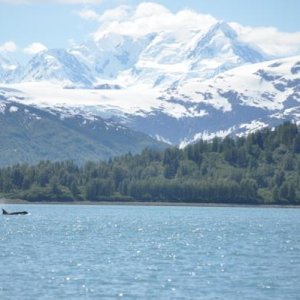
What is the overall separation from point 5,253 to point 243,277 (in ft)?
110

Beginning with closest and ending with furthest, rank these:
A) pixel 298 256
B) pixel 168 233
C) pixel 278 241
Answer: pixel 298 256
pixel 278 241
pixel 168 233

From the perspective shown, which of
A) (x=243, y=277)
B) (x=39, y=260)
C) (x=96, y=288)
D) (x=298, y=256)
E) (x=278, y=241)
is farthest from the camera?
(x=278, y=241)

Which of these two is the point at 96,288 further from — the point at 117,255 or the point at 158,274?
the point at 117,255

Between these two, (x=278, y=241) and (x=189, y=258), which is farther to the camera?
(x=278, y=241)

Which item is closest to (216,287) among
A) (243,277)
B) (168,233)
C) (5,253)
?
(243,277)

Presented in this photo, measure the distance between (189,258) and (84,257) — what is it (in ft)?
36.9

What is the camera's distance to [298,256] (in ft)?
419

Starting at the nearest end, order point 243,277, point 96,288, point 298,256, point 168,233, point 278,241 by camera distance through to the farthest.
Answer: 1. point 96,288
2. point 243,277
3. point 298,256
4. point 278,241
5. point 168,233

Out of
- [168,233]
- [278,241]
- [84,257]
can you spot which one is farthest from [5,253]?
[168,233]

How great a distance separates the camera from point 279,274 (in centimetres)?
10738

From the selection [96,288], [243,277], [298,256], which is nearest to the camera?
[96,288]

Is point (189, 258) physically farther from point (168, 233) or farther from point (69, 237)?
point (168, 233)

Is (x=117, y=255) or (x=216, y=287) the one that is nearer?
(x=216, y=287)

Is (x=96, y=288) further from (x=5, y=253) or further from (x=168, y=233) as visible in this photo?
(x=168, y=233)
